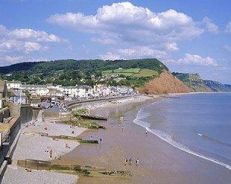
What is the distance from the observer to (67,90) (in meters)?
150

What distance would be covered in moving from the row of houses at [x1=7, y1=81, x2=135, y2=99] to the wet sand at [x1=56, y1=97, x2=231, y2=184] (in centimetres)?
5766

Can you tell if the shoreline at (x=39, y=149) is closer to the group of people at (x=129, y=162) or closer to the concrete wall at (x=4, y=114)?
the concrete wall at (x=4, y=114)

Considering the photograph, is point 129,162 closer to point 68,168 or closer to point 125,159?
point 125,159

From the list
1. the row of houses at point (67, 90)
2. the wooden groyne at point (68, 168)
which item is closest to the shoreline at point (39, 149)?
the wooden groyne at point (68, 168)

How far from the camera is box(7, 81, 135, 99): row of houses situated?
129 m

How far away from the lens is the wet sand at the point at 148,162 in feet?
107

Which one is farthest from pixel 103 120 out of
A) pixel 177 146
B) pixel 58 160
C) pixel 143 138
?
pixel 58 160

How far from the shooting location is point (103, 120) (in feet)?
253

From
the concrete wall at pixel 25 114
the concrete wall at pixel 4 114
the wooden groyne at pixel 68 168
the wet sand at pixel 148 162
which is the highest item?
the concrete wall at pixel 4 114

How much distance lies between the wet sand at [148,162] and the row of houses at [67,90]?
57.7m

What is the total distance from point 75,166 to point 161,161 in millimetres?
10412

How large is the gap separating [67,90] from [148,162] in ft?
371

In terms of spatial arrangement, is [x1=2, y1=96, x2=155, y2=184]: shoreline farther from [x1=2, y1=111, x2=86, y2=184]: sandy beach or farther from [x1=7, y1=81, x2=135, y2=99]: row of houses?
[x1=7, y1=81, x2=135, y2=99]: row of houses

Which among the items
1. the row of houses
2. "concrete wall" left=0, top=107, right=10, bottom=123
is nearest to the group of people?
"concrete wall" left=0, top=107, right=10, bottom=123
